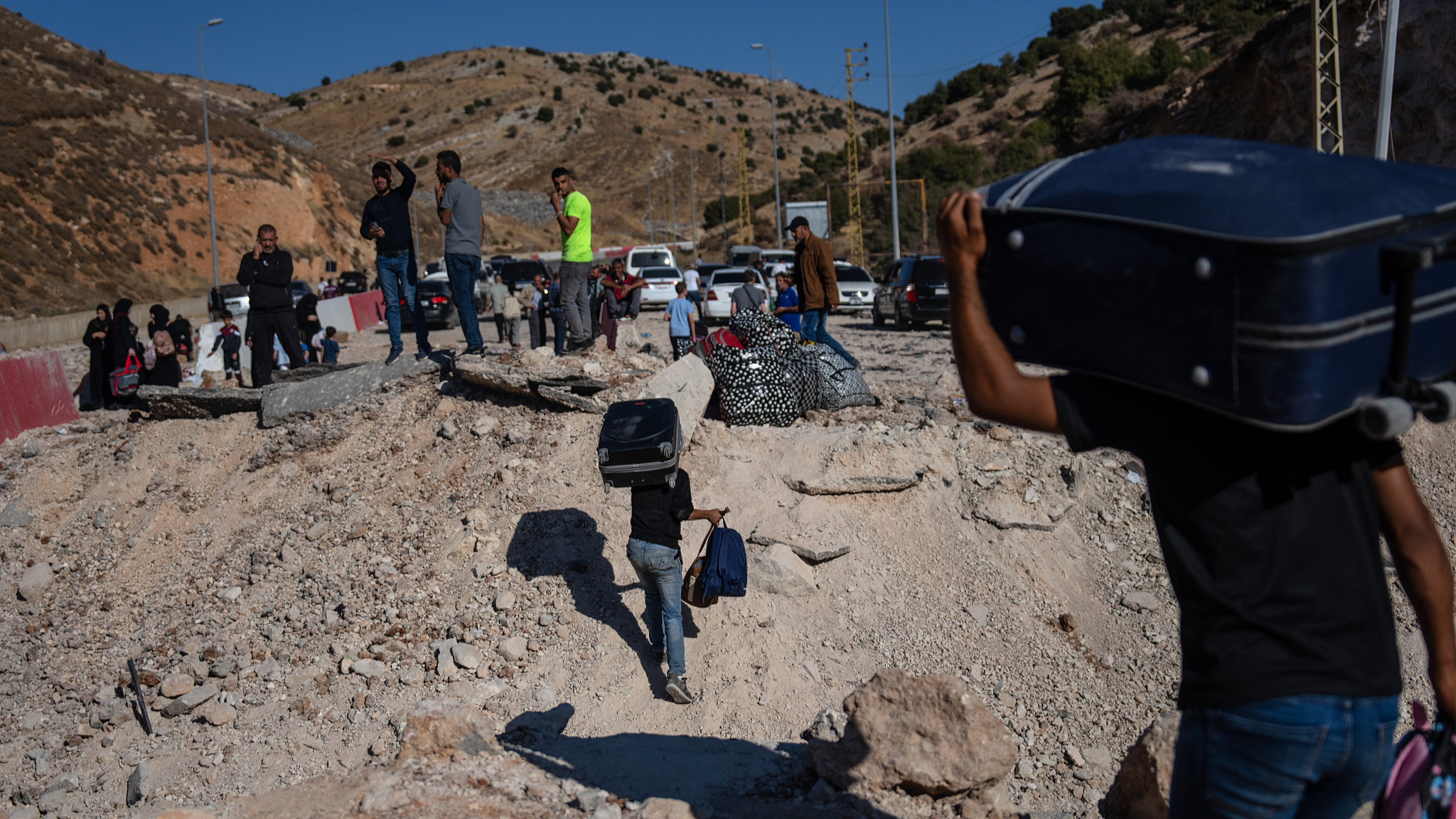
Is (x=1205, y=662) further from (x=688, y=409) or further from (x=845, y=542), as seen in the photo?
(x=688, y=409)

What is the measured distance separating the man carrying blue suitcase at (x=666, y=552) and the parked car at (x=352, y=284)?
3003cm

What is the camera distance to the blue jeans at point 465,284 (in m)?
9.09

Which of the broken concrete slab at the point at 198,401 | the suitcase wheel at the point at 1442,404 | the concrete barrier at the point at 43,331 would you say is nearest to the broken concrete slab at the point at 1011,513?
the suitcase wheel at the point at 1442,404

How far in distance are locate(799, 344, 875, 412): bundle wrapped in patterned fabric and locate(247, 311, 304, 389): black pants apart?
554 cm

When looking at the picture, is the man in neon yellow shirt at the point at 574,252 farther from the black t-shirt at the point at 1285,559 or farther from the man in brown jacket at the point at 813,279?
the black t-shirt at the point at 1285,559

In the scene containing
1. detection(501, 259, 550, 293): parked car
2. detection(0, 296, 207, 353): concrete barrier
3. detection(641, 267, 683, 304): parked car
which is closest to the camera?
detection(501, 259, 550, 293): parked car

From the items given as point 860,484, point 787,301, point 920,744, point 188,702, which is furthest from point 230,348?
point 920,744

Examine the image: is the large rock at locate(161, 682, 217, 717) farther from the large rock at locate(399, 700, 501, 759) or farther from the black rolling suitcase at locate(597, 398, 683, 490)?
the black rolling suitcase at locate(597, 398, 683, 490)

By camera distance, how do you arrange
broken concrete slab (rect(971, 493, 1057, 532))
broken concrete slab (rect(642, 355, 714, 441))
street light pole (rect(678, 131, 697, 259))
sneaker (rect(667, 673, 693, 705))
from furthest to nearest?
street light pole (rect(678, 131, 697, 259)), broken concrete slab (rect(642, 355, 714, 441)), broken concrete slab (rect(971, 493, 1057, 532)), sneaker (rect(667, 673, 693, 705))

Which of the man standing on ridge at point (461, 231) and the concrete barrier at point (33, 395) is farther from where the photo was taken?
the concrete barrier at point (33, 395)

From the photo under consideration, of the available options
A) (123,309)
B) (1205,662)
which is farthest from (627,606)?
(123,309)

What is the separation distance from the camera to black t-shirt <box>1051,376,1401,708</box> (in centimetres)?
168

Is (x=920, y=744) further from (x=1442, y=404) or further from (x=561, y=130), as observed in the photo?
(x=561, y=130)

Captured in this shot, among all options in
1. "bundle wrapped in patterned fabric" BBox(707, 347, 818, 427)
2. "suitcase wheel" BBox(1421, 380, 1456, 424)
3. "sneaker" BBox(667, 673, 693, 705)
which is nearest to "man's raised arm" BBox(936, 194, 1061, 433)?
"suitcase wheel" BBox(1421, 380, 1456, 424)
